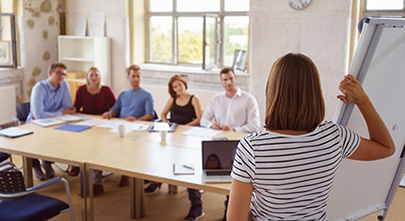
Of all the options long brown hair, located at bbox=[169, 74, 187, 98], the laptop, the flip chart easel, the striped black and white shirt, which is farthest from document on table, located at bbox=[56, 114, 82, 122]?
the striped black and white shirt

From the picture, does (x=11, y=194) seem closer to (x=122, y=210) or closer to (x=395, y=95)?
(x=122, y=210)

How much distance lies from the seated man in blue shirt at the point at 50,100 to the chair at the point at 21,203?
1801 mm

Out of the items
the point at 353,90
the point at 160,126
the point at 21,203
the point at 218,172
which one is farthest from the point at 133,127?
the point at 353,90

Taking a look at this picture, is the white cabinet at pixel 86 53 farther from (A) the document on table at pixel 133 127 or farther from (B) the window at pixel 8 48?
(A) the document on table at pixel 133 127

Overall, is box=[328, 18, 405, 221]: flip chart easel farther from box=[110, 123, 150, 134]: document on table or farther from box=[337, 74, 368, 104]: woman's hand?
box=[110, 123, 150, 134]: document on table

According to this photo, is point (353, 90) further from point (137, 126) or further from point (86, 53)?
point (86, 53)

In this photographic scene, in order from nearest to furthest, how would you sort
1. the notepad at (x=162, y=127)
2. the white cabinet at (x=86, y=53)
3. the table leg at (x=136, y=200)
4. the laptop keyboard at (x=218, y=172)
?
the laptop keyboard at (x=218, y=172), the table leg at (x=136, y=200), the notepad at (x=162, y=127), the white cabinet at (x=86, y=53)

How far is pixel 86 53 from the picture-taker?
7.12 m

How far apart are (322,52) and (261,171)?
429cm

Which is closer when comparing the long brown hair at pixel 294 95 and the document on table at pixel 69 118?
the long brown hair at pixel 294 95

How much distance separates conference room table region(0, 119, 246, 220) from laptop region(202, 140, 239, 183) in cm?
9

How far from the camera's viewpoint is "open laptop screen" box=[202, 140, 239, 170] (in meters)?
2.69

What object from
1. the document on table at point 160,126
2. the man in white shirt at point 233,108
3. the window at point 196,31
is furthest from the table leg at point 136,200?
the window at point 196,31

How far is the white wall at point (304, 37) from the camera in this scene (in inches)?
201
